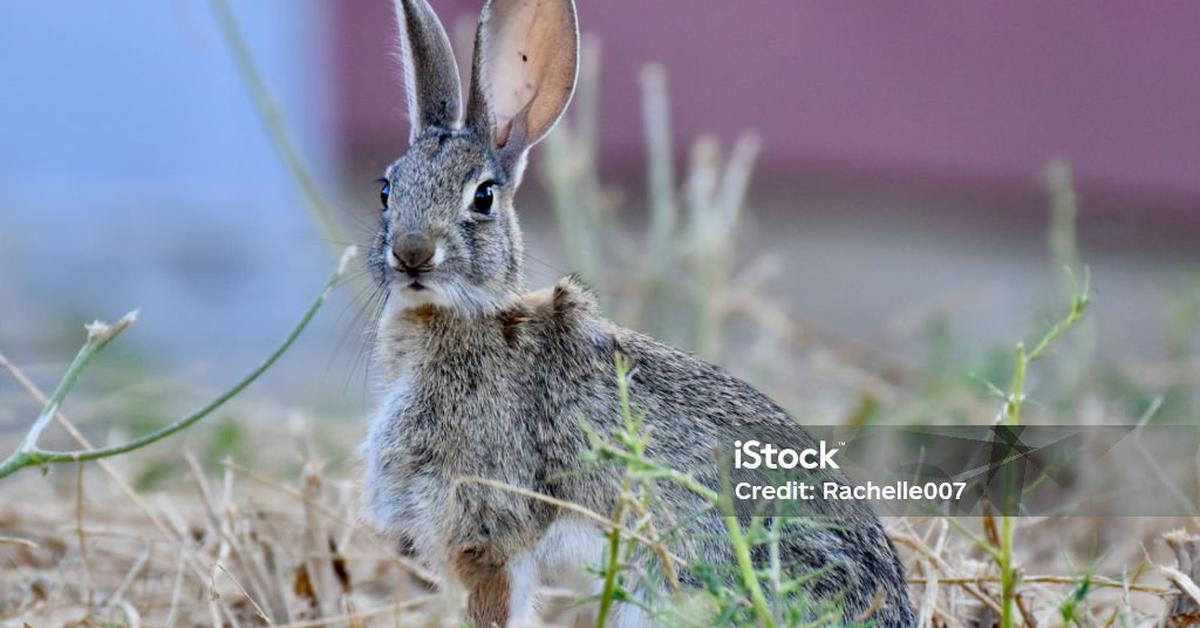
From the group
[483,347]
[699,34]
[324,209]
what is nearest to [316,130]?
[699,34]

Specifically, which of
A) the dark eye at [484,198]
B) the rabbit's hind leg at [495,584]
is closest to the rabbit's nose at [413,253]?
the dark eye at [484,198]

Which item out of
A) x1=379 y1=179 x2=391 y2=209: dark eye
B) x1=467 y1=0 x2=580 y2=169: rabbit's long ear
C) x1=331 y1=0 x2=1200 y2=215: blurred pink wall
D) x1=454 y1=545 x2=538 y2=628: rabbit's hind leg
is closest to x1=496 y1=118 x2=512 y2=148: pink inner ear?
x1=467 y1=0 x2=580 y2=169: rabbit's long ear

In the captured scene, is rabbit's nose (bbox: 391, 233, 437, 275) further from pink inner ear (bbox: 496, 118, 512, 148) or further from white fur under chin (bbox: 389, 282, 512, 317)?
pink inner ear (bbox: 496, 118, 512, 148)

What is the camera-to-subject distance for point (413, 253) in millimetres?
3062

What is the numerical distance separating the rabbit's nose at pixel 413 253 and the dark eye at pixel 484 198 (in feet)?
0.68

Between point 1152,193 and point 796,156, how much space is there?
194 cm

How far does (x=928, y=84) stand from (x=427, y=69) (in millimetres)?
5960

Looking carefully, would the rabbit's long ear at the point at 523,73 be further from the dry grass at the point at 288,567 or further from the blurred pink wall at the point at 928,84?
the blurred pink wall at the point at 928,84

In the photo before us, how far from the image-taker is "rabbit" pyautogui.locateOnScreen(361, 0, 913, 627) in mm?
2957

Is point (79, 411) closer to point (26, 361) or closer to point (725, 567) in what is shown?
point (26, 361)

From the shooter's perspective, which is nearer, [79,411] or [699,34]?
[79,411]

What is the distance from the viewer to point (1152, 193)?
896 centimetres

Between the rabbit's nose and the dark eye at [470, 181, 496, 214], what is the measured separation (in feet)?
0.68

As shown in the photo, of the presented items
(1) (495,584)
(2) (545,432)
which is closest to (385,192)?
(2) (545,432)
